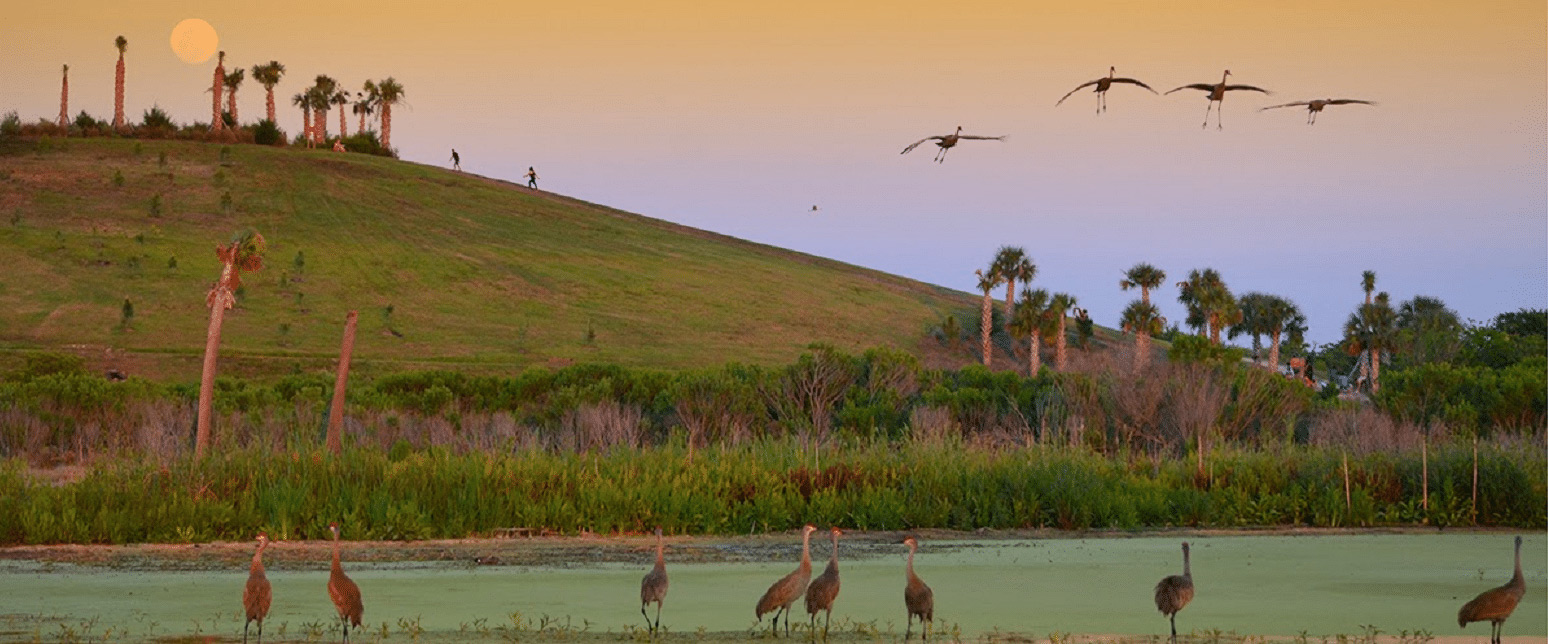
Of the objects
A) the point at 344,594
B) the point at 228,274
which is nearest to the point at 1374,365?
the point at 228,274

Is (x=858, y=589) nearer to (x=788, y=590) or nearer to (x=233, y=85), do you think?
(x=788, y=590)

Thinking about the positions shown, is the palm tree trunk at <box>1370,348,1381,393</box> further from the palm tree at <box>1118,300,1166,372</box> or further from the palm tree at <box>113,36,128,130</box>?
the palm tree at <box>113,36,128,130</box>

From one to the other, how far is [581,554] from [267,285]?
6638 centimetres

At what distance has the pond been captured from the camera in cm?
1541

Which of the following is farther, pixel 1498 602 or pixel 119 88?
pixel 119 88

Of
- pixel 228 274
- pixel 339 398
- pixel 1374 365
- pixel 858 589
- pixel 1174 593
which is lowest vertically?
pixel 858 589

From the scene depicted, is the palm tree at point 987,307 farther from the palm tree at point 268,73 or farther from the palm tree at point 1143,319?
the palm tree at point 268,73

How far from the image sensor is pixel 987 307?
98.9 meters

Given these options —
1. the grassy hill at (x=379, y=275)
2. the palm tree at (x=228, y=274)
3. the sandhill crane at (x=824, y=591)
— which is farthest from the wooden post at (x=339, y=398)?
the grassy hill at (x=379, y=275)

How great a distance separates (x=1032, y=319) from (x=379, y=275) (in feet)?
110

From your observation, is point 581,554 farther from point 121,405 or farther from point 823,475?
point 121,405

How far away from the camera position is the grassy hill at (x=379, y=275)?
79125 mm

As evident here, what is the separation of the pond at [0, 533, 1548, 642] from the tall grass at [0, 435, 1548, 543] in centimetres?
104

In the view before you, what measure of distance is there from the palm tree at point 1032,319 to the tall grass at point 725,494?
2537 inches
